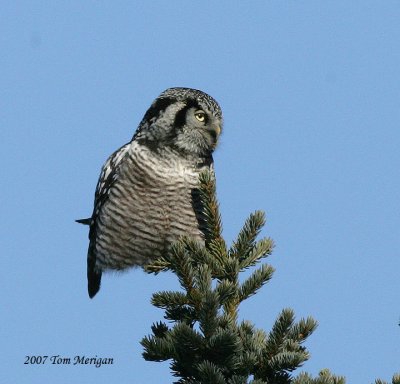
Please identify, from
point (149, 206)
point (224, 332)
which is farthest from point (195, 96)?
point (224, 332)

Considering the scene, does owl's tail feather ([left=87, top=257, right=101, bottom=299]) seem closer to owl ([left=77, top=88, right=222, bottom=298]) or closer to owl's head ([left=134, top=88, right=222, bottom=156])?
owl ([left=77, top=88, right=222, bottom=298])

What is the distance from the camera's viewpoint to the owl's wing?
532 centimetres

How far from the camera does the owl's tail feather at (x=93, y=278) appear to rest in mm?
5801

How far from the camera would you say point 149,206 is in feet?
16.4

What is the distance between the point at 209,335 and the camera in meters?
2.69

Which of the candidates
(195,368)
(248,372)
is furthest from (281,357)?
(195,368)

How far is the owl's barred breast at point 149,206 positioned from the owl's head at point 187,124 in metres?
0.12

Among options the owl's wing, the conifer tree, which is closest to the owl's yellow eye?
the owl's wing

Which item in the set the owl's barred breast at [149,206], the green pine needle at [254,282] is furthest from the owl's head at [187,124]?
the green pine needle at [254,282]

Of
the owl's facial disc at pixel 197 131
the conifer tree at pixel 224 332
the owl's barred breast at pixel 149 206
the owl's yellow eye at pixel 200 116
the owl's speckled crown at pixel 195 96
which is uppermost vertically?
the owl's speckled crown at pixel 195 96

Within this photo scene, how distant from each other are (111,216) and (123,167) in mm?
361

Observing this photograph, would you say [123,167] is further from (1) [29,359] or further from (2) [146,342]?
(2) [146,342]

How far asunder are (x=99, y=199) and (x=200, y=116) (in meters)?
0.98

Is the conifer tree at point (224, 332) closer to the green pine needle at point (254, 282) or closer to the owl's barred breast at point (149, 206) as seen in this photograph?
the green pine needle at point (254, 282)
